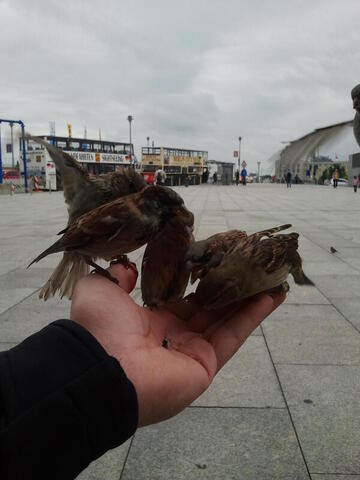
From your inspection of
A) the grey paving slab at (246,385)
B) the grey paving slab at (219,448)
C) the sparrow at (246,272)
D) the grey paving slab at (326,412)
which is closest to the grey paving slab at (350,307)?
the grey paving slab at (326,412)

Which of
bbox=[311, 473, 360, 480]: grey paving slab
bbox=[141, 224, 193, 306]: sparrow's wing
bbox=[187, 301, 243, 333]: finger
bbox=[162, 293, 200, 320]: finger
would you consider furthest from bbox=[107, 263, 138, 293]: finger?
bbox=[311, 473, 360, 480]: grey paving slab

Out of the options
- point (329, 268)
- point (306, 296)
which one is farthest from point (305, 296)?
point (329, 268)

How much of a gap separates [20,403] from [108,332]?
21.1 inches

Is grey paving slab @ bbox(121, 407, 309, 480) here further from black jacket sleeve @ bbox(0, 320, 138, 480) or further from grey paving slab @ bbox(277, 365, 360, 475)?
black jacket sleeve @ bbox(0, 320, 138, 480)

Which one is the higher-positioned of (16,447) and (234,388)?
(16,447)

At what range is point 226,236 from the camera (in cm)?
247

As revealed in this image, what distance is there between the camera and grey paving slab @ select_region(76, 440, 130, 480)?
7.77 feet

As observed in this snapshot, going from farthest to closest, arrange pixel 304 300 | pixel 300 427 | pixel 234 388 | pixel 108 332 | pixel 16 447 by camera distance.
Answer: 1. pixel 304 300
2. pixel 234 388
3. pixel 300 427
4. pixel 108 332
5. pixel 16 447

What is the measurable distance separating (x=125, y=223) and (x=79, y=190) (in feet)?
3.18

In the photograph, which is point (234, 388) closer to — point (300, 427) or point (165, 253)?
point (300, 427)

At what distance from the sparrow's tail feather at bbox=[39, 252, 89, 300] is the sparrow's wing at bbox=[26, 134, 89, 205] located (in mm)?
523

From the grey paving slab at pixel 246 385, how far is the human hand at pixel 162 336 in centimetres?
112

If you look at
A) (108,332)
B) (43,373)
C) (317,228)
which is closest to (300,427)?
(108,332)

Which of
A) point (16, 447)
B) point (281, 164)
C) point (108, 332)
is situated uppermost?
point (281, 164)
